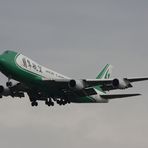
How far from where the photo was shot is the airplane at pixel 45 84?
234ft

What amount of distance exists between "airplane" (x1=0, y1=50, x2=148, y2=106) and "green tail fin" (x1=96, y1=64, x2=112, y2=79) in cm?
888

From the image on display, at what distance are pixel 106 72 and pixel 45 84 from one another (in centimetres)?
2032

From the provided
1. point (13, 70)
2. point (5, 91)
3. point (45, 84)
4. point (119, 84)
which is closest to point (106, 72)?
point (5, 91)

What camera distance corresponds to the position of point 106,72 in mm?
92125

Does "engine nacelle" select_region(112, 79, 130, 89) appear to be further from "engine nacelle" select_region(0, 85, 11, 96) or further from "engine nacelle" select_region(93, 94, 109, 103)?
"engine nacelle" select_region(0, 85, 11, 96)

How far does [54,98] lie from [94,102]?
7.61m

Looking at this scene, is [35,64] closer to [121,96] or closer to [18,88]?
[18,88]

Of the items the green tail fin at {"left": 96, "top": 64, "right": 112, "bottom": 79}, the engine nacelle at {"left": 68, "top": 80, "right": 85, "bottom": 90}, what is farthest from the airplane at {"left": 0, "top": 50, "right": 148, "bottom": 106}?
the green tail fin at {"left": 96, "top": 64, "right": 112, "bottom": 79}

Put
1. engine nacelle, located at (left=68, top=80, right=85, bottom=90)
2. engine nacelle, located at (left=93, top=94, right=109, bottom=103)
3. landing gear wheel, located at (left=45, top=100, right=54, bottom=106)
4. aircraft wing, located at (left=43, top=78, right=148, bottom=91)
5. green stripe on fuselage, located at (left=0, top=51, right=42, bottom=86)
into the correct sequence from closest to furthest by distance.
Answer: green stripe on fuselage, located at (left=0, top=51, right=42, bottom=86)
aircraft wing, located at (left=43, top=78, right=148, bottom=91)
engine nacelle, located at (left=68, top=80, right=85, bottom=90)
landing gear wheel, located at (left=45, top=100, right=54, bottom=106)
engine nacelle, located at (left=93, top=94, right=109, bottom=103)

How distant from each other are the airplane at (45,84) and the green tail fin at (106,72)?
8.88 metres

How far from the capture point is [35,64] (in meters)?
73.3

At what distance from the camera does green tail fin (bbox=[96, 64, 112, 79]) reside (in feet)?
299

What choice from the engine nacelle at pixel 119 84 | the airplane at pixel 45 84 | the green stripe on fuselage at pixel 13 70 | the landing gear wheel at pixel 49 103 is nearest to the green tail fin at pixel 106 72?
the airplane at pixel 45 84

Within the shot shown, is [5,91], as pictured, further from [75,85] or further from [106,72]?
[106,72]
